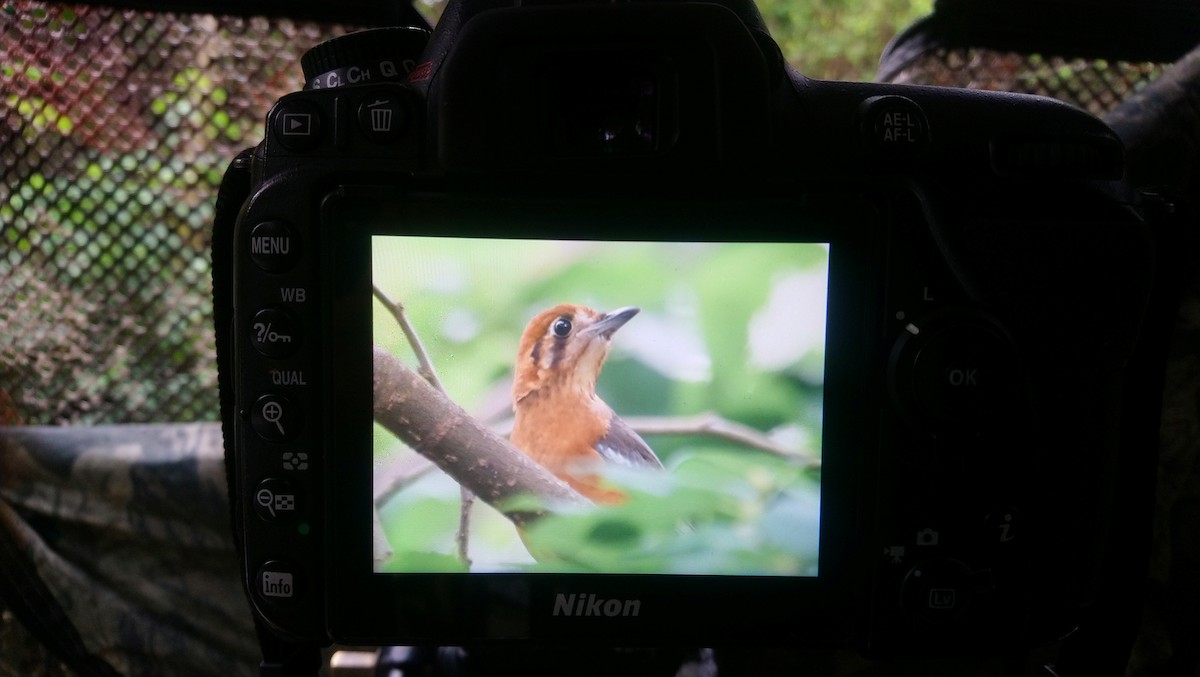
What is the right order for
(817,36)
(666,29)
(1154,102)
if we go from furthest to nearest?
(817,36) → (1154,102) → (666,29)

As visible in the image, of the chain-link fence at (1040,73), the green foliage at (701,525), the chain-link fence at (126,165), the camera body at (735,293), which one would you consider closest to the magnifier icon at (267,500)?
the camera body at (735,293)

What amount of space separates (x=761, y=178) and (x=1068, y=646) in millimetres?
301

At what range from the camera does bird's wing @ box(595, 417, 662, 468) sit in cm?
35

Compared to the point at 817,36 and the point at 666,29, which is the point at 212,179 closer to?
the point at 666,29

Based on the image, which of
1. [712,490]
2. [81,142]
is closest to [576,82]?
[712,490]

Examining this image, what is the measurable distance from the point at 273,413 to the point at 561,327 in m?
0.13

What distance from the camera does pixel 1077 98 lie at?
0.51 meters

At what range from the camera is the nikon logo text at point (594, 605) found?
0.36m

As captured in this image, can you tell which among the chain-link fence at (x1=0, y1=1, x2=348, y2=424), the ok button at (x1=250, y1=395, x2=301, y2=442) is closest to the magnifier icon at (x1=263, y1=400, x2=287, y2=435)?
the ok button at (x1=250, y1=395, x2=301, y2=442)

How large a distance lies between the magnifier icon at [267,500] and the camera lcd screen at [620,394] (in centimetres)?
5

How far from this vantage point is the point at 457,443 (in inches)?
13.8

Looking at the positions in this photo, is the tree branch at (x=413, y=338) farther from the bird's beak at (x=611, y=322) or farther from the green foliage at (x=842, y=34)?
the green foliage at (x=842, y=34)

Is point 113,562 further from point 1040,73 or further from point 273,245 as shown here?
point 1040,73

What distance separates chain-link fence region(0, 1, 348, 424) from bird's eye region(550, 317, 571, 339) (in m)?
0.28
